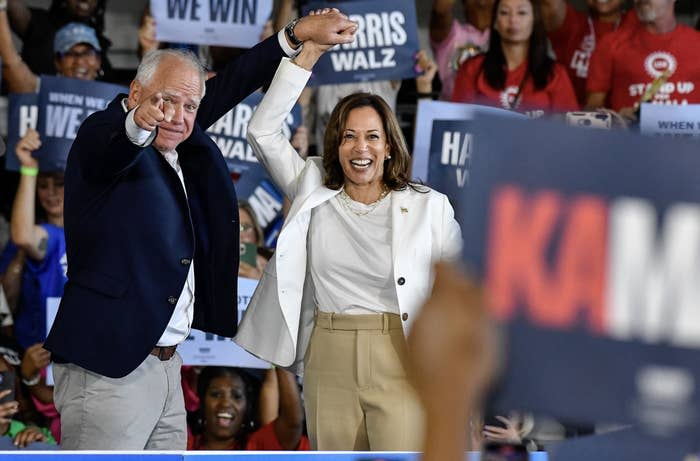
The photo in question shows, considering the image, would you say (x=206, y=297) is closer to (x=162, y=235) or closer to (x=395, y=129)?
(x=162, y=235)

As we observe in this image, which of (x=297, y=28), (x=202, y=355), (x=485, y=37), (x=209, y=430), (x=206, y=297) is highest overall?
(x=485, y=37)

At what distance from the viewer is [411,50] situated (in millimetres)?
4762

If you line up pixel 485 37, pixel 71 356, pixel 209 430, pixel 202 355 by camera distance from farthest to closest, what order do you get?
1. pixel 485 37
2. pixel 209 430
3. pixel 202 355
4. pixel 71 356

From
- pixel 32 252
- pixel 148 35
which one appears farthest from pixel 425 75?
pixel 32 252

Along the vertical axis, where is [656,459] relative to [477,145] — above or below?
below

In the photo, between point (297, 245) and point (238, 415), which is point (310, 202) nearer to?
point (297, 245)

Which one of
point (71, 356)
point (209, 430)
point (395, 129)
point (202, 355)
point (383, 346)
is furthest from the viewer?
point (209, 430)

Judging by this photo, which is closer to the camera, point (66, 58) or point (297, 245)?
point (297, 245)

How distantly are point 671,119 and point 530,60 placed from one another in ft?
2.77

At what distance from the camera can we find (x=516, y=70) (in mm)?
4848

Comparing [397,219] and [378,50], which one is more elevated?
[378,50]

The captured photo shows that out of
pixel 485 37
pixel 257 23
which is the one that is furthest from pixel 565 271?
pixel 485 37

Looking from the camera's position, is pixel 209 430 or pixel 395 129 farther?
pixel 209 430

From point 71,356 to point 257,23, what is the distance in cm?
235
